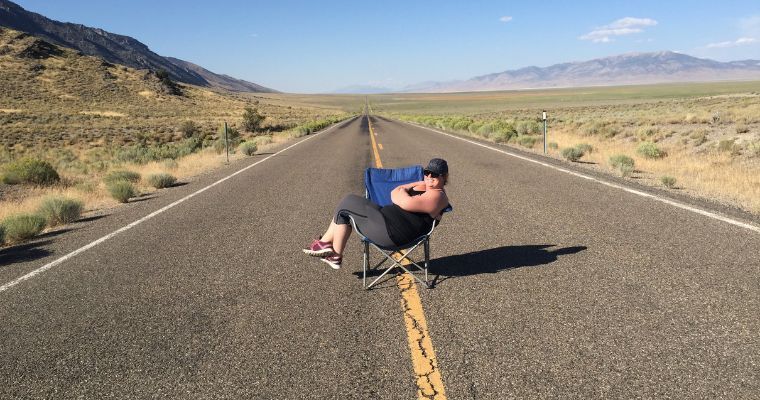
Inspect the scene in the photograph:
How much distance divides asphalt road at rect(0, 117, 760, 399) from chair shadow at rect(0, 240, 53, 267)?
4cm

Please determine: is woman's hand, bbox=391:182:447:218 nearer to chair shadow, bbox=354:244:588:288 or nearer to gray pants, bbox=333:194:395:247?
gray pants, bbox=333:194:395:247

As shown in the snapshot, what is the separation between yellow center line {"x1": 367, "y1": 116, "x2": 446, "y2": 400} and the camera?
2902 mm

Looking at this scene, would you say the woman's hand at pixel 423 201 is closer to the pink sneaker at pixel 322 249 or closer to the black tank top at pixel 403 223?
the black tank top at pixel 403 223

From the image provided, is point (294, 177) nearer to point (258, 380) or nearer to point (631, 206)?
point (631, 206)

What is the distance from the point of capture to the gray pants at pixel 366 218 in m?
4.40

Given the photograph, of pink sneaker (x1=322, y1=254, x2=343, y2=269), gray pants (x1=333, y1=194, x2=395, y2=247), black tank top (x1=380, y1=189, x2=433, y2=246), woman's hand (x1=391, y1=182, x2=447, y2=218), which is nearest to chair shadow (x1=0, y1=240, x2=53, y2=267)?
pink sneaker (x1=322, y1=254, x2=343, y2=269)

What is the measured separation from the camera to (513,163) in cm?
1366

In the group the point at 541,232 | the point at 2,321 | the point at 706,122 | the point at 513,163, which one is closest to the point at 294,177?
the point at 513,163

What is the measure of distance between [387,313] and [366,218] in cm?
93

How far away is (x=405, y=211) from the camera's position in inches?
177

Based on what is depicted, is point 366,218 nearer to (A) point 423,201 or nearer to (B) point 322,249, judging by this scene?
(A) point 423,201

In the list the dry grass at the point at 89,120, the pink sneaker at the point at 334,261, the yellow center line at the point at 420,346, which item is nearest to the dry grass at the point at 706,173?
the yellow center line at the point at 420,346

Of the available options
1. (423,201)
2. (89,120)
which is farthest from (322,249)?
(89,120)

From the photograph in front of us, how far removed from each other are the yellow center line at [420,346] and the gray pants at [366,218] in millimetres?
512
